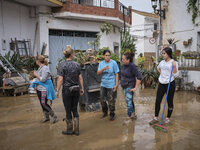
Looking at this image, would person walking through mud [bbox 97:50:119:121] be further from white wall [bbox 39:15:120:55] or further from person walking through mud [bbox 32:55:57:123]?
white wall [bbox 39:15:120:55]

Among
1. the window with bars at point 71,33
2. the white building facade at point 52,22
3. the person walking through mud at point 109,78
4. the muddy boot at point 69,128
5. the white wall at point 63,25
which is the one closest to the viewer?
the muddy boot at point 69,128

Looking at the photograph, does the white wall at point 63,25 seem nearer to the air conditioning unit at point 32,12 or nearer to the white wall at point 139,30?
the air conditioning unit at point 32,12

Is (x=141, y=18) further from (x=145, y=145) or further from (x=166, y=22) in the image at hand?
(x=145, y=145)

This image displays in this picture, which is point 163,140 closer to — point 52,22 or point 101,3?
point 52,22

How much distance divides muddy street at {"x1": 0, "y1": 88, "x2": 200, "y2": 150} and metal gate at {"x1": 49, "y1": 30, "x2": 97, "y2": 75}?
7.62 meters

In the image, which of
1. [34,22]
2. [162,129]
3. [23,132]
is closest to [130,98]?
[162,129]

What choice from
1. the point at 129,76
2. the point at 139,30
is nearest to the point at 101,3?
the point at 129,76

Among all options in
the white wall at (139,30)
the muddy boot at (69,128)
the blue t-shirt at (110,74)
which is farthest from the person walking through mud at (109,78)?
the white wall at (139,30)

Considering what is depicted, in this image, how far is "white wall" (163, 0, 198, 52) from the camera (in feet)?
39.5

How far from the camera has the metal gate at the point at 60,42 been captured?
14023 millimetres

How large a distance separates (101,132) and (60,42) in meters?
10.6

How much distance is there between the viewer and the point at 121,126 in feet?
16.4

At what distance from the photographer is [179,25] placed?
12.8m

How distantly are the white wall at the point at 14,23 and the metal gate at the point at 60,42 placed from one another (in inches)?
54.4
